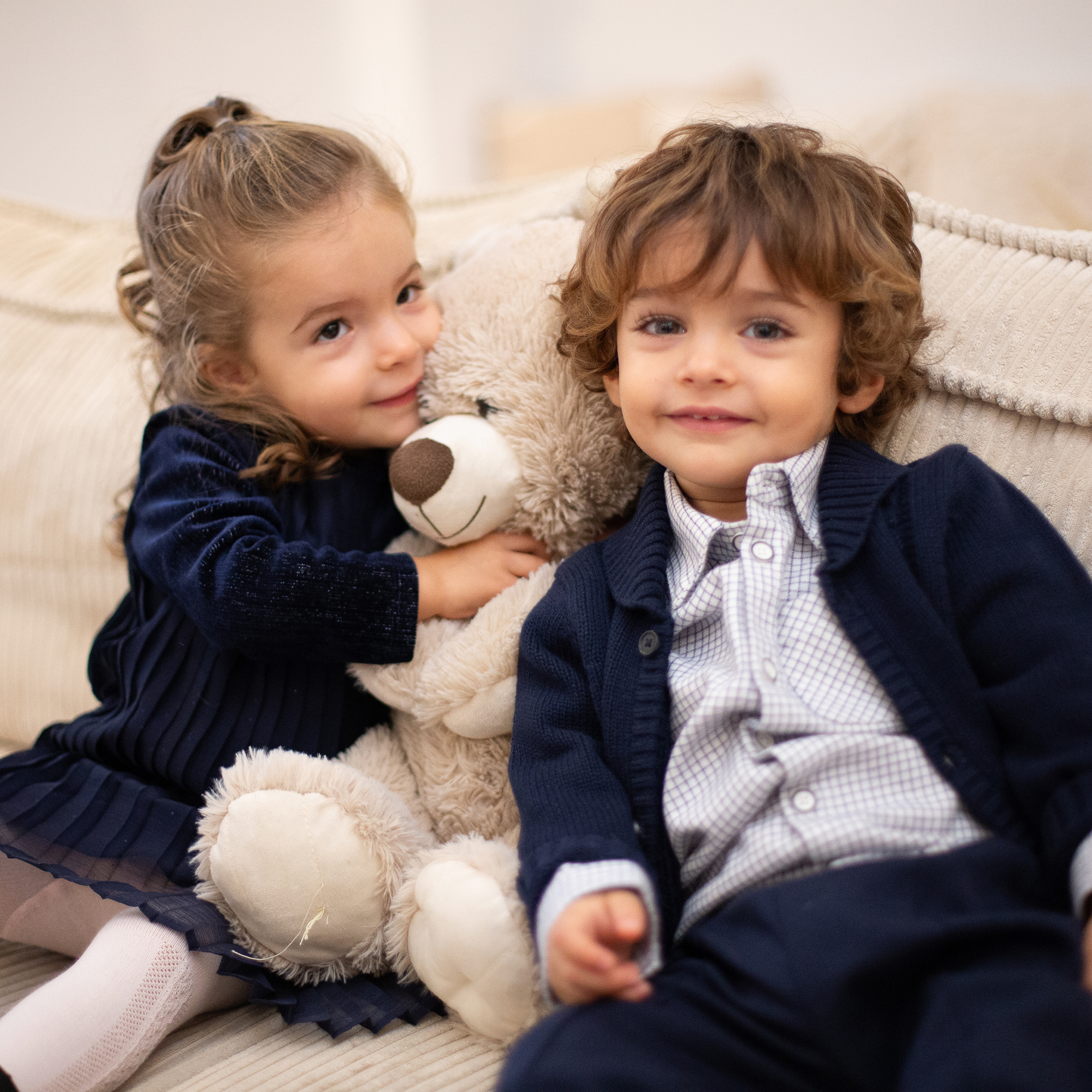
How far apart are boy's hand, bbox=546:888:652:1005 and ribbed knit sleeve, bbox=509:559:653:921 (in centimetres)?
4

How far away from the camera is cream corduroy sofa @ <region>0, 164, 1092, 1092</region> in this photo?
809mm

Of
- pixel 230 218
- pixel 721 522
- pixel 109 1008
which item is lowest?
pixel 109 1008

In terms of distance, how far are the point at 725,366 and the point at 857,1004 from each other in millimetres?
479

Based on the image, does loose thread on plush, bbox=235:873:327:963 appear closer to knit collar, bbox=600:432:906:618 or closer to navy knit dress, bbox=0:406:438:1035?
navy knit dress, bbox=0:406:438:1035

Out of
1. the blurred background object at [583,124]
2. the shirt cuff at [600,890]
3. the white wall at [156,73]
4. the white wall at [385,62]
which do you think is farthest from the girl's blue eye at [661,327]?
the white wall at [156,73]

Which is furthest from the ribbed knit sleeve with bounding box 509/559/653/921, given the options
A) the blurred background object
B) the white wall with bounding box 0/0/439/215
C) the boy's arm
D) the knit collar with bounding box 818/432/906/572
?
the white wall with bounding box 0/0/439/215

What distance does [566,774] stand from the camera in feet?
2.60

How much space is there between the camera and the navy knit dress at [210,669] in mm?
891

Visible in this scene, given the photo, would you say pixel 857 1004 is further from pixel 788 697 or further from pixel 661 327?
pixel 661 327

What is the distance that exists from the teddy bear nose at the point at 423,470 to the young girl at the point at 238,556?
82 mm

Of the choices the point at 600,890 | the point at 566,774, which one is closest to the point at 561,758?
the point at 566,774

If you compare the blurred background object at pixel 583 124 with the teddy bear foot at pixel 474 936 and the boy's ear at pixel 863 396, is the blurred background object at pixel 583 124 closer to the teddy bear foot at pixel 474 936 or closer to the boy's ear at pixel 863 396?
the boy's ear at pixel 863 396

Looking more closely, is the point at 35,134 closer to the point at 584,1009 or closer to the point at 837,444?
the point at 837,444

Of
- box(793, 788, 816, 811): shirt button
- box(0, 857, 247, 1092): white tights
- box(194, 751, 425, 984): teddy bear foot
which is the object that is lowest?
box(0, 857, 247, 1092): white tights
